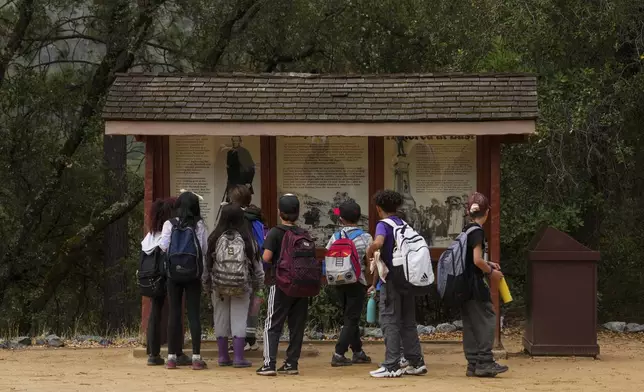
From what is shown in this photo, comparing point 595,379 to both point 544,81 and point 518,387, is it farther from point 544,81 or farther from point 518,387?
point 544,81

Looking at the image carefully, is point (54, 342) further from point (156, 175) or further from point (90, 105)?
point (90, 105)

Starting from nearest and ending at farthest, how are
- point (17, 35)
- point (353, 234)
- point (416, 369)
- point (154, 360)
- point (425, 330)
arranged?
1. point (416, 369)
2. point (353, 234)
3. point (154, 360)
4. point (425, 330)
5. point (17, 35)

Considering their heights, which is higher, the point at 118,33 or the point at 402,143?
the point at 118,33

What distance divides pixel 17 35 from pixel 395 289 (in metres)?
10.9

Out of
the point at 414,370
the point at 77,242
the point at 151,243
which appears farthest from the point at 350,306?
the point at 77,242

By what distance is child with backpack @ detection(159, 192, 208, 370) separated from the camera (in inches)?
388

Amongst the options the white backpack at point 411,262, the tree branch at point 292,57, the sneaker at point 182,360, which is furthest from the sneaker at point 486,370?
the tree branch at point 292,57

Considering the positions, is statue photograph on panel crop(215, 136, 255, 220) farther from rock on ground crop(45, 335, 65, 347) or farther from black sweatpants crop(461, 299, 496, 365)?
black sweatpants crop(461, 299, 496, 365)

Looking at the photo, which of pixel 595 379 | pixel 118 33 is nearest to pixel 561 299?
pixel 595 379

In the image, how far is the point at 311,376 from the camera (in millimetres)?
9727

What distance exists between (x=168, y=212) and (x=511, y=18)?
6.68m

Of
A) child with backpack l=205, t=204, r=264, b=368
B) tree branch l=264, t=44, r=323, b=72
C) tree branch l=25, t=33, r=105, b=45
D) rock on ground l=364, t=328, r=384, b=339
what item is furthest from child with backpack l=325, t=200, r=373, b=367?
tree branch l=25, t=33, r=105, b=45

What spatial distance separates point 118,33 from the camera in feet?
62.3

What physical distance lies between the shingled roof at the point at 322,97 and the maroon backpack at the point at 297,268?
1773mm
